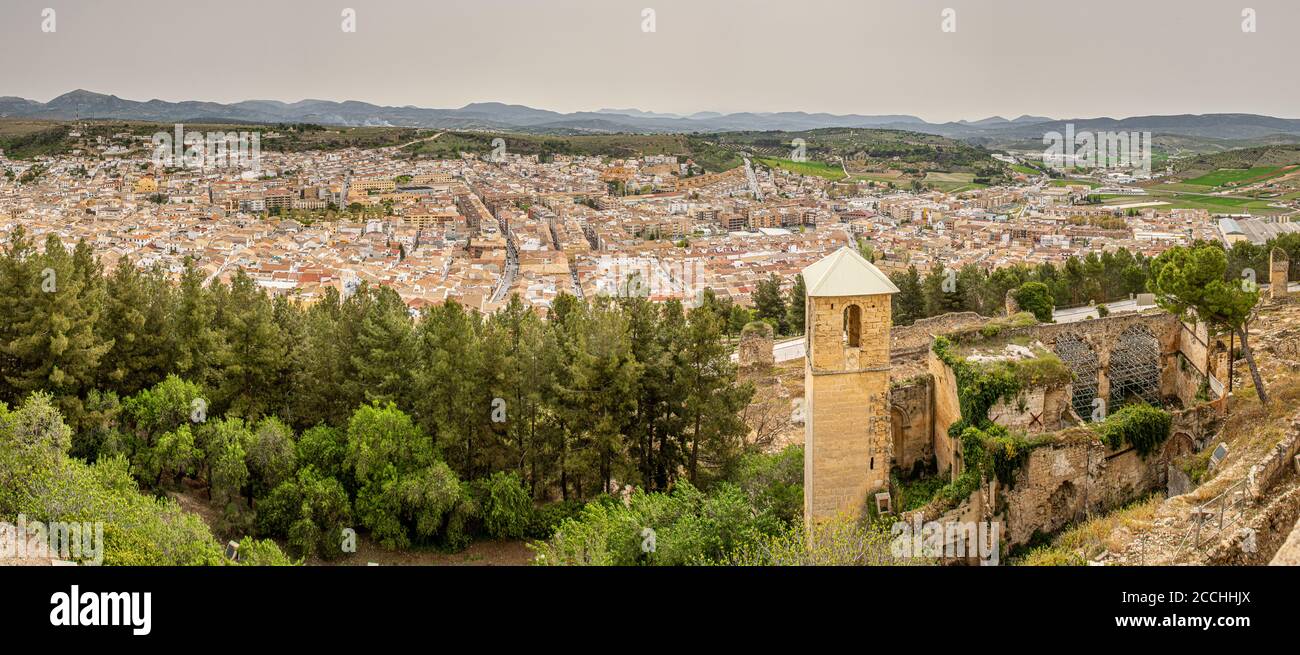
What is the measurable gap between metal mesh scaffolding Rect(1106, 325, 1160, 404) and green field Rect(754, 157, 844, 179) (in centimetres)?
9614

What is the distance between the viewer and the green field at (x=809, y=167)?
365ft

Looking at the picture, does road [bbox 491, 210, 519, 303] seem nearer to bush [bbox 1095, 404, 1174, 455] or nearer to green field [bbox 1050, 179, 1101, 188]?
bush [bbox 1095, 404, 1174, 455]

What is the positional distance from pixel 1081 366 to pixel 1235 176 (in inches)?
3372

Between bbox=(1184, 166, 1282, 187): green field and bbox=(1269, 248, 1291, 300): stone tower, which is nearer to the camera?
bbox=(1269, 248, 1291, 300): stone tower

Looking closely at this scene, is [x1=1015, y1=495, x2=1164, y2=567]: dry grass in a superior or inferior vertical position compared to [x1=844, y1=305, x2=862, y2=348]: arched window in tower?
inferior

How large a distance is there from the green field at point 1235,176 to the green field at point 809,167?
3928cm

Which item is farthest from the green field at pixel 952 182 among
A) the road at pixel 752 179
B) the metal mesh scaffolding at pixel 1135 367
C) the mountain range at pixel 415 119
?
the metal mesh scaffolding at pixel 1135 367

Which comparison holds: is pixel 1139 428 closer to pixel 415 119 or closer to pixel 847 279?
pixel 847 279

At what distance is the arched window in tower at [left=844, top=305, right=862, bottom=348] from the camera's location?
34.8 ft

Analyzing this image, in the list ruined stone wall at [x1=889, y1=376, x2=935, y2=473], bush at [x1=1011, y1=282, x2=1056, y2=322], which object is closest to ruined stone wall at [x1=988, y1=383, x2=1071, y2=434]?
ruined stone wall at [x1=889, y1=376, x2=935, y2=473]
